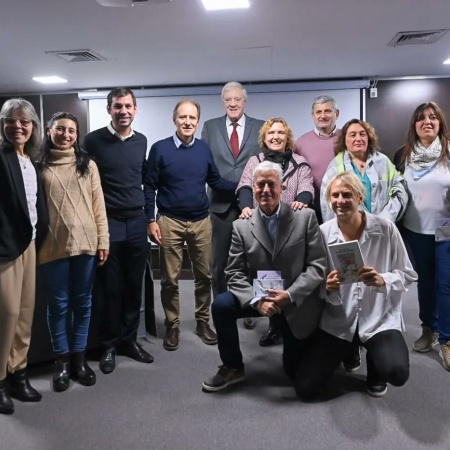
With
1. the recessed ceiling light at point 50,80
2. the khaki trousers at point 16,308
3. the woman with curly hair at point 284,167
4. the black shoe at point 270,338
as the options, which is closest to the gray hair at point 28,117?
the khaki trousers at point 16,308

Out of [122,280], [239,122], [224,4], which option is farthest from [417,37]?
[122,280]

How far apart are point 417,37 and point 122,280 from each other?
10.9 ft

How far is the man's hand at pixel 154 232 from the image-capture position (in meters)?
2.70

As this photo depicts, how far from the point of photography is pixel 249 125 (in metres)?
2.94

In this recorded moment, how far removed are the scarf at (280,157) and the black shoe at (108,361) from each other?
1522 mm

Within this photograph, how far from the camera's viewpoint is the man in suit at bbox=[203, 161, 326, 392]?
2023 millimetres

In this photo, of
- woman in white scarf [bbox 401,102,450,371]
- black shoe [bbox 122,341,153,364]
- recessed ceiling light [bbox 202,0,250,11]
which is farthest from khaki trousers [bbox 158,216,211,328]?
recessed ceiling light [bbox 202,0,250,11]

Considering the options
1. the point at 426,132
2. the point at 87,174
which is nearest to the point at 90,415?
the point at 87,174

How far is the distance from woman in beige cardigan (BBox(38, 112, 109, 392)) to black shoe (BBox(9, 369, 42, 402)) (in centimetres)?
12

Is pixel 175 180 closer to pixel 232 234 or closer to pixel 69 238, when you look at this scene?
pixel 232 234

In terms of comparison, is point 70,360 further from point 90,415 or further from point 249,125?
point 249,125

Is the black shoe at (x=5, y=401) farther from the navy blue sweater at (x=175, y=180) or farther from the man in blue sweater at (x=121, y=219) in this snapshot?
the navy blue sweater at (x=175, y=180)

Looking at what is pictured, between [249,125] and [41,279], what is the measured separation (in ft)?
5.50

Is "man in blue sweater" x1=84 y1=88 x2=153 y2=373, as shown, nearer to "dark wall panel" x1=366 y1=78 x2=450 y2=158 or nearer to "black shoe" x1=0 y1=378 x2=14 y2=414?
"black shoe" x1=0 y1=378 x2=14 y2=414
